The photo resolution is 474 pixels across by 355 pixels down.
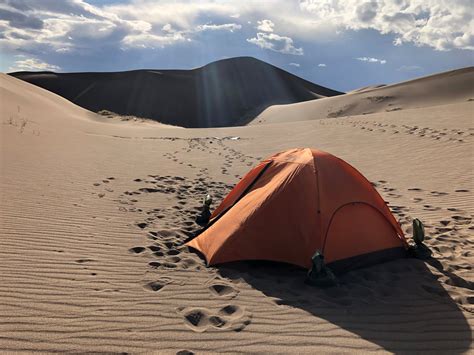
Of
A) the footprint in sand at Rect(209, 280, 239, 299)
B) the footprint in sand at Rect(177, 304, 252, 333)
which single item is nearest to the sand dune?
the footprint in sand at Rect(209, 280, 239, 299)

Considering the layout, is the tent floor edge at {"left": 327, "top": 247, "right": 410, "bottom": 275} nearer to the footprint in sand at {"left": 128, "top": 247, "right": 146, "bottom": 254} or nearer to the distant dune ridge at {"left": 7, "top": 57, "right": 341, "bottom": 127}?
the footprint in sand at {"left": 128, "top": 247, "right": 146, "bottom": 254}

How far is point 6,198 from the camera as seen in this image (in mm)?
6891

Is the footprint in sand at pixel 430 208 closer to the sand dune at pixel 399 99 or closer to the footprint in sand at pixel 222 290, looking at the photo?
Answer: the footprint in sand at pixel 222 290

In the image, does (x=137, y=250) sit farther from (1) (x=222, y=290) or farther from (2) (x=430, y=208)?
(2) (x=430, y=208)

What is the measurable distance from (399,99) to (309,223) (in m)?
41.7

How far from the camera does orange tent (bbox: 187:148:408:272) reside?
4879mm

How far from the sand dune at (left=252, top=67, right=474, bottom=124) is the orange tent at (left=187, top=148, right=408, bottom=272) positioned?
3421 cm

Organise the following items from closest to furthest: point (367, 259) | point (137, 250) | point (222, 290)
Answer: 1. point (222, 290)
2. point (367, 259)
3. point (137, 250)

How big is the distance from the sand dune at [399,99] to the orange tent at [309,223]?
1347 inches

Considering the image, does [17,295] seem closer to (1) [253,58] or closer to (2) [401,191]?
(2) [401,191]

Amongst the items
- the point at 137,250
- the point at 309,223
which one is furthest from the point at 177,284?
the point at 309,223

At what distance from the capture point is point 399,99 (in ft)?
139

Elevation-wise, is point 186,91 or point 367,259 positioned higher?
point 186,91

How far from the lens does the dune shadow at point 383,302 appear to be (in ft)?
11.9
